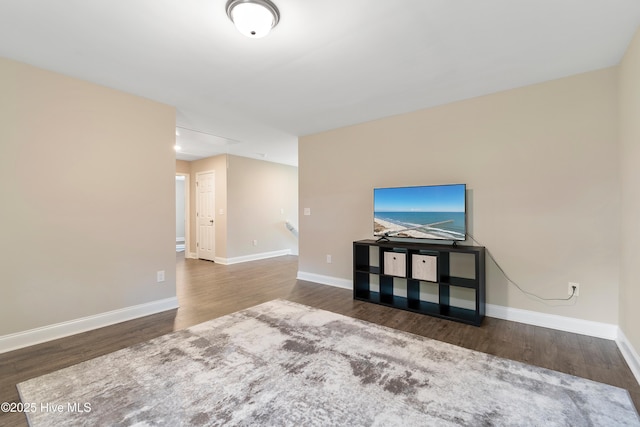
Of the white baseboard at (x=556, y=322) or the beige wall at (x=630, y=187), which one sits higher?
the beige wall at (x=630, y=187)

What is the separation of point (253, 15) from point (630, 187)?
2.99 meters

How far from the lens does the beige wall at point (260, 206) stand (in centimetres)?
617

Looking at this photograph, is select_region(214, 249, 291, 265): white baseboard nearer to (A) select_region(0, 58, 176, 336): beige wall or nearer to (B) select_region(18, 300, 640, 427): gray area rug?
(A) select_region(0, 58, 176, 336): beige wall

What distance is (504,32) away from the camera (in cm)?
195

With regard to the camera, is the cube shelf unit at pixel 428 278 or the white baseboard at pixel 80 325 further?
the cube shelf unit at pixel 428 278

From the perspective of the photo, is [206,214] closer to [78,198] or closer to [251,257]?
[251,257]

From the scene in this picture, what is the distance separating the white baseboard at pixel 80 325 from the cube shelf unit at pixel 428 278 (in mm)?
2373

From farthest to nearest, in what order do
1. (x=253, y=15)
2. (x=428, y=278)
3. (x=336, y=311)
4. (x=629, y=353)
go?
(x=336, y=311) < (x=428, y=278) < (x=629, y=353) < (x=253, y=15)

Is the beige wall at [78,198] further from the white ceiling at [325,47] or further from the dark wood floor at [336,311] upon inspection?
the dark wood floor at [336,311]

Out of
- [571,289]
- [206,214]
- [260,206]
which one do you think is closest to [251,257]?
[260,206]

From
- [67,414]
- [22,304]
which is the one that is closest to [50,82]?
[22,304]

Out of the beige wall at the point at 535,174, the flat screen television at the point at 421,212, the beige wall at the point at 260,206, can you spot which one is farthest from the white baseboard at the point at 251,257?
the beige wall at the point at 535,174

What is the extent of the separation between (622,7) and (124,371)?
13.3 ft

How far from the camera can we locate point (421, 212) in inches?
128
